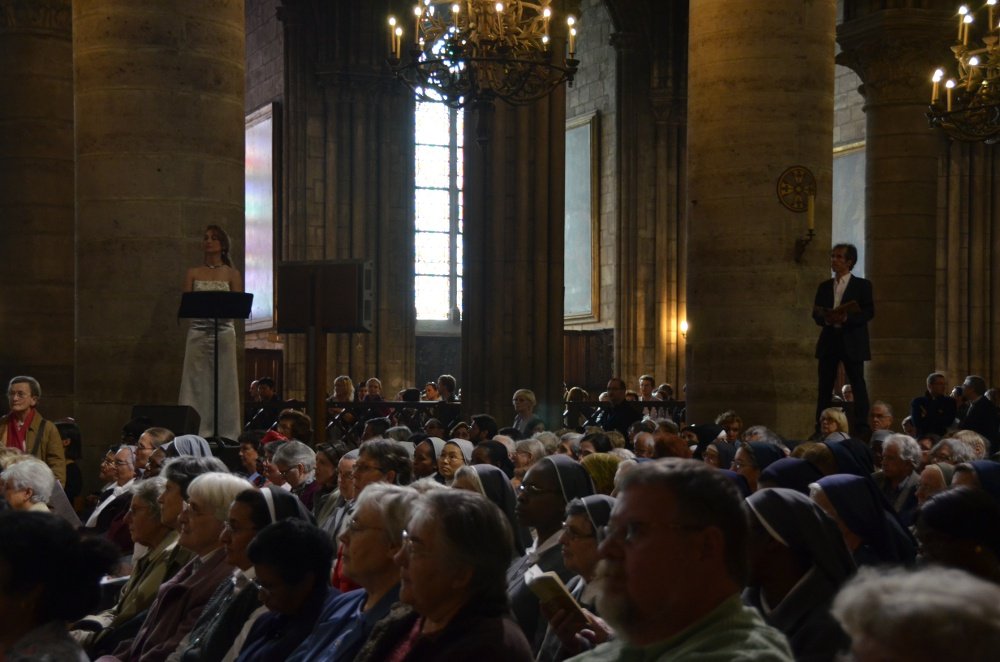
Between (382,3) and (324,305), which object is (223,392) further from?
(382,3)

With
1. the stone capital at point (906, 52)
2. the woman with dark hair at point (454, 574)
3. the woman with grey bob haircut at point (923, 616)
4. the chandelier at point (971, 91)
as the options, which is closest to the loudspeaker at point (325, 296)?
the chandelier at point (971, 91)

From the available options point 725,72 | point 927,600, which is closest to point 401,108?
point 725,72

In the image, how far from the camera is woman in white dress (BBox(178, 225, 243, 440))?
995cm

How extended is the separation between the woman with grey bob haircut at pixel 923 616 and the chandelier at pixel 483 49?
10.6 meters

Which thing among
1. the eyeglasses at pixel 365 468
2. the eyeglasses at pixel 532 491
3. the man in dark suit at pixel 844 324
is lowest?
the eyeglasses at pixel 365 468

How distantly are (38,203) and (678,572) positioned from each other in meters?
14.4

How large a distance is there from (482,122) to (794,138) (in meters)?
2.87

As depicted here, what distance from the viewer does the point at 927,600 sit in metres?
1.93

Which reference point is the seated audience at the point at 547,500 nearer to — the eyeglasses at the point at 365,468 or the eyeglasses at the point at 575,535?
the eyeglasses at the point at 575,535

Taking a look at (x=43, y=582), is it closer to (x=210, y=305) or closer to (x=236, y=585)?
(x=236, y=585)

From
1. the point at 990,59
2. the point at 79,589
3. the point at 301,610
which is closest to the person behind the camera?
the point at 79,589

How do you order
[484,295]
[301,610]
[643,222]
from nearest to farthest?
[301,610] < [484,295] < [643,222]

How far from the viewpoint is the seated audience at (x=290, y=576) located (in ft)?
15.2

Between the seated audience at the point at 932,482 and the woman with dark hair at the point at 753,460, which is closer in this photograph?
the seated audience at the point at 932,482
